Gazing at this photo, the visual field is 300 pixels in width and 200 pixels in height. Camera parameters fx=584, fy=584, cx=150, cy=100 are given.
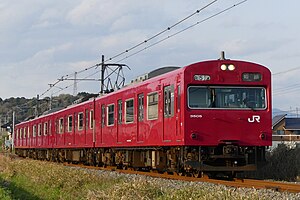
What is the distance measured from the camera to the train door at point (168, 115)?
48.3 feet

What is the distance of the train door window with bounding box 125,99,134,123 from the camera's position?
18.2 m

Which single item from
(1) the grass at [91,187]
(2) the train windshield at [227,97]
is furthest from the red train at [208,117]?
(1) the grass at [91,187]

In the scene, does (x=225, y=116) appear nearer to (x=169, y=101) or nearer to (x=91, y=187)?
(x=169, y=101)

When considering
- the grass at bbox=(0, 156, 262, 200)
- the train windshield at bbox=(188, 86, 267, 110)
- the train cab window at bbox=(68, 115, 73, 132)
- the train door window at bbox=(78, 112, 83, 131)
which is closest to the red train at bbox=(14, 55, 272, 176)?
the train windshield at bbox=(188, 86, 267, 110)

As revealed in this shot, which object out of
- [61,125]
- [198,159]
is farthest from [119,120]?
[61,125]

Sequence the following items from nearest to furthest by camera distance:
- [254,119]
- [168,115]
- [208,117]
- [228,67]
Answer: [208,117], [254,119], [228,67], [168,115]

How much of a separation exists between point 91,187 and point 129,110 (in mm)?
6007

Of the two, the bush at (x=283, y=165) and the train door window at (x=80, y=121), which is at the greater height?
the train door window at (x=80, y=121)

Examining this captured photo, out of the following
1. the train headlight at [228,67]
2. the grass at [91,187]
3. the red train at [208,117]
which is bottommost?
the grass at [91,187]

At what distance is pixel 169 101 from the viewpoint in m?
15.0

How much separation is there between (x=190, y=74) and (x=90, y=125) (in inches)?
415

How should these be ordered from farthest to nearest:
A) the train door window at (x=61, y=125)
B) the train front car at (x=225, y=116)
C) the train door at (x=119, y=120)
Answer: the train door window at (x=61, y=125) < the train door at (x=119, y=120) < the train front car at (x=225, y=116)

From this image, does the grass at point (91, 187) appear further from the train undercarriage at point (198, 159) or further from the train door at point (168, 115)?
the train door at point (168, 115)

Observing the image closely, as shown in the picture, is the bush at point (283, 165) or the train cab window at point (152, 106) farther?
the bush at point (283, 165)
